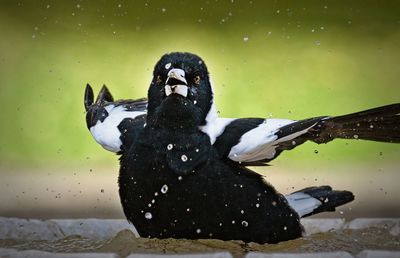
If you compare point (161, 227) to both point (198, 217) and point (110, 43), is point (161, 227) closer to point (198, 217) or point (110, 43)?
point (198, 217)

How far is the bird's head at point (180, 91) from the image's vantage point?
2.68 m

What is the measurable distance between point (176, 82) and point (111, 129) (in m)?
0.42

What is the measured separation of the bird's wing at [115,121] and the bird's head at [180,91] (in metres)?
0.16

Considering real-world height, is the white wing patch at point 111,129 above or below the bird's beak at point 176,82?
below

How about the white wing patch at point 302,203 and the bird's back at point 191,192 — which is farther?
the white wing patch at point 302,203

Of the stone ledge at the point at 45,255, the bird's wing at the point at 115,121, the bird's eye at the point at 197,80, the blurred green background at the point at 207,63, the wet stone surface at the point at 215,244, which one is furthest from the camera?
the blurred green background at the point at 207,63

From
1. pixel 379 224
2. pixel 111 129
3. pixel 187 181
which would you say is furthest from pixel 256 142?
pixel 379 224

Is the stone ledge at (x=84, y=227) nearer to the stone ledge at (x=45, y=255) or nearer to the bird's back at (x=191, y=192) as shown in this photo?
the bird's back at (x=191, y=192)

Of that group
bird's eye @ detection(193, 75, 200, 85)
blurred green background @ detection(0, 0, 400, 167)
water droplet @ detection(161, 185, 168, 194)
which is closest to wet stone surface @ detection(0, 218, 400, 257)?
water droplet @ detection(161, 185, 168, 194)

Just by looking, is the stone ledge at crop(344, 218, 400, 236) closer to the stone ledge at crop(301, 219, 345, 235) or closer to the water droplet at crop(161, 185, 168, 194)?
the stone ledge at crop(301, 219, 345, 235)

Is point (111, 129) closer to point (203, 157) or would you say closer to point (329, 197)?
point (203, 157)

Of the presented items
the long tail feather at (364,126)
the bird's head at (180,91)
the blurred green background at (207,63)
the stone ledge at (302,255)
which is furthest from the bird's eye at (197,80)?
the blurred green background at (207,63)

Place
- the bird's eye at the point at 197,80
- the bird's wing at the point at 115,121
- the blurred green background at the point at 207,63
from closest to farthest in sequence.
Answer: the bird's eye at the point at 197,80
the bird's wing at the point at 115,121
the blurred green background at the point at 207,63

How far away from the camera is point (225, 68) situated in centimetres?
423
